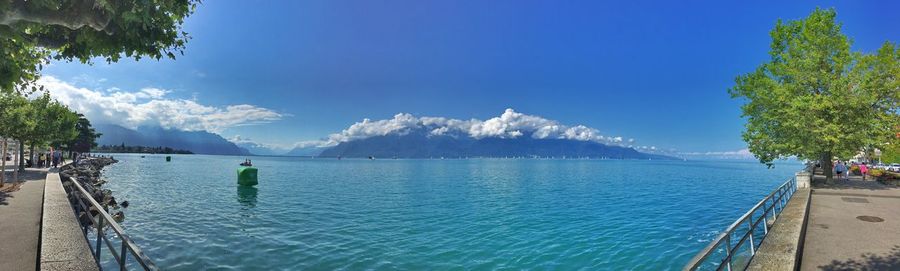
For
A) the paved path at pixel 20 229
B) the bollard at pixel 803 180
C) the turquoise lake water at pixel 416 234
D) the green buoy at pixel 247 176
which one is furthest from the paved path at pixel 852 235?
the green buoy at pixel 247 176

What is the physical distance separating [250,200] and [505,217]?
22.5m

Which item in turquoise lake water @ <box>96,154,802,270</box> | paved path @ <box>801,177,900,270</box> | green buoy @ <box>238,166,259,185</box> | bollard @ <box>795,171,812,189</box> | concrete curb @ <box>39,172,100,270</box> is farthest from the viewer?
green buoy @ <box>238,166,259,185</box>

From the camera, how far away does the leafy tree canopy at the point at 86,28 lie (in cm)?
650

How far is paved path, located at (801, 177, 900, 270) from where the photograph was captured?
29.5 ft

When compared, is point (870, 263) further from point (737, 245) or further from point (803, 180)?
point (803, 180)

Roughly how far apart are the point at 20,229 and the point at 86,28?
23.3 ft

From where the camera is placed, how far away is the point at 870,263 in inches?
349

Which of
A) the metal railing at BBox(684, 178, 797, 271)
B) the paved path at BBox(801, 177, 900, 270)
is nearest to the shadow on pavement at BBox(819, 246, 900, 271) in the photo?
the paved path at BBox(801, 177, 900, 270)

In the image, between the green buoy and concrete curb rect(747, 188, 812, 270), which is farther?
the green buoy

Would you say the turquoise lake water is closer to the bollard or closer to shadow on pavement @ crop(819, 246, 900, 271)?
the bollard

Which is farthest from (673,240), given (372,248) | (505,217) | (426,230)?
(372,248)

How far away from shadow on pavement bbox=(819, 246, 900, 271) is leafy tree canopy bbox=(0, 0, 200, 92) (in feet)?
48.8

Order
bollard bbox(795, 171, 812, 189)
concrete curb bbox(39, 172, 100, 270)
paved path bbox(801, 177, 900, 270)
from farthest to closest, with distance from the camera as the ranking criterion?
bollard bbox(795, 171, 812, 189)
paved path bbox(801, 177, 900, 270)
concrete curb bbox(39, 172, 100, 270)

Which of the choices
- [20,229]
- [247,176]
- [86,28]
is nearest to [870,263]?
[86,28]
